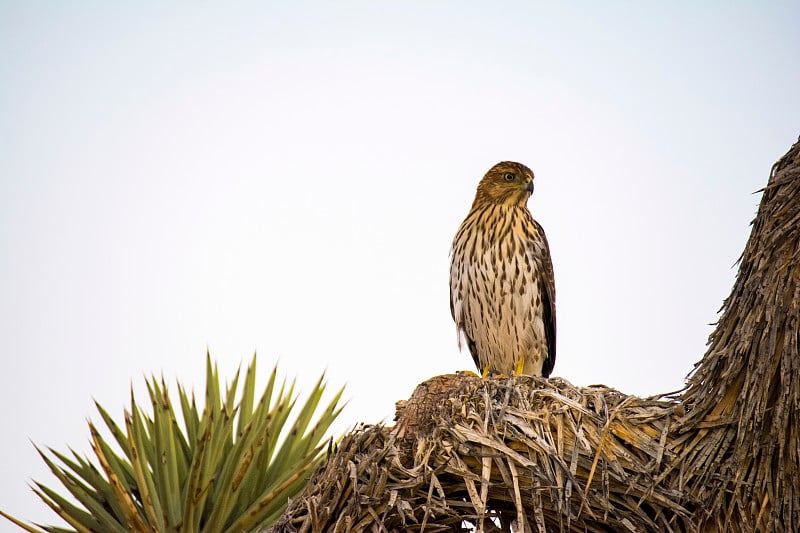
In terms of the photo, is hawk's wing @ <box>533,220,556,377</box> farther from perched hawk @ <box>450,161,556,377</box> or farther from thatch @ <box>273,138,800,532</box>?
thatch @ <box>273,138,800,532</box>

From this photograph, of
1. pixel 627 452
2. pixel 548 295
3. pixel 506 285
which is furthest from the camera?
pixel 548 295

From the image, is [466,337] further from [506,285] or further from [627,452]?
[627,452]

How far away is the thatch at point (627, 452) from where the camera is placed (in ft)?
13.4

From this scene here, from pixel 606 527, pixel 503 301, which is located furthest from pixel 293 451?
pixel 606 527

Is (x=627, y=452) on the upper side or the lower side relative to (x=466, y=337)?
lower

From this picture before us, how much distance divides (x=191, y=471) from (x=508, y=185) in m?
3.02

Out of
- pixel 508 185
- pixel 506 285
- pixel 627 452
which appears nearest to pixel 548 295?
pixel 506 285

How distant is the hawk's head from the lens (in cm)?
708

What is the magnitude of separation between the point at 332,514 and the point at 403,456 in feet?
1.37

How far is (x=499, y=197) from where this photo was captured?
23.3ft

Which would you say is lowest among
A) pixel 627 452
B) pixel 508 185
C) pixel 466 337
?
pixel 627 452

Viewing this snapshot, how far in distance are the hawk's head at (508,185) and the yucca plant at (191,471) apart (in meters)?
2.06

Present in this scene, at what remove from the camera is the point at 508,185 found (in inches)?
280

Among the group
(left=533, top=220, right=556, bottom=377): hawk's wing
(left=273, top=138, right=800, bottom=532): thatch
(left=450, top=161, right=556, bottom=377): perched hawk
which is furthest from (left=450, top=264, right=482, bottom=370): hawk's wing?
(left=273, top=138, right=800, bottom=532): thatch
